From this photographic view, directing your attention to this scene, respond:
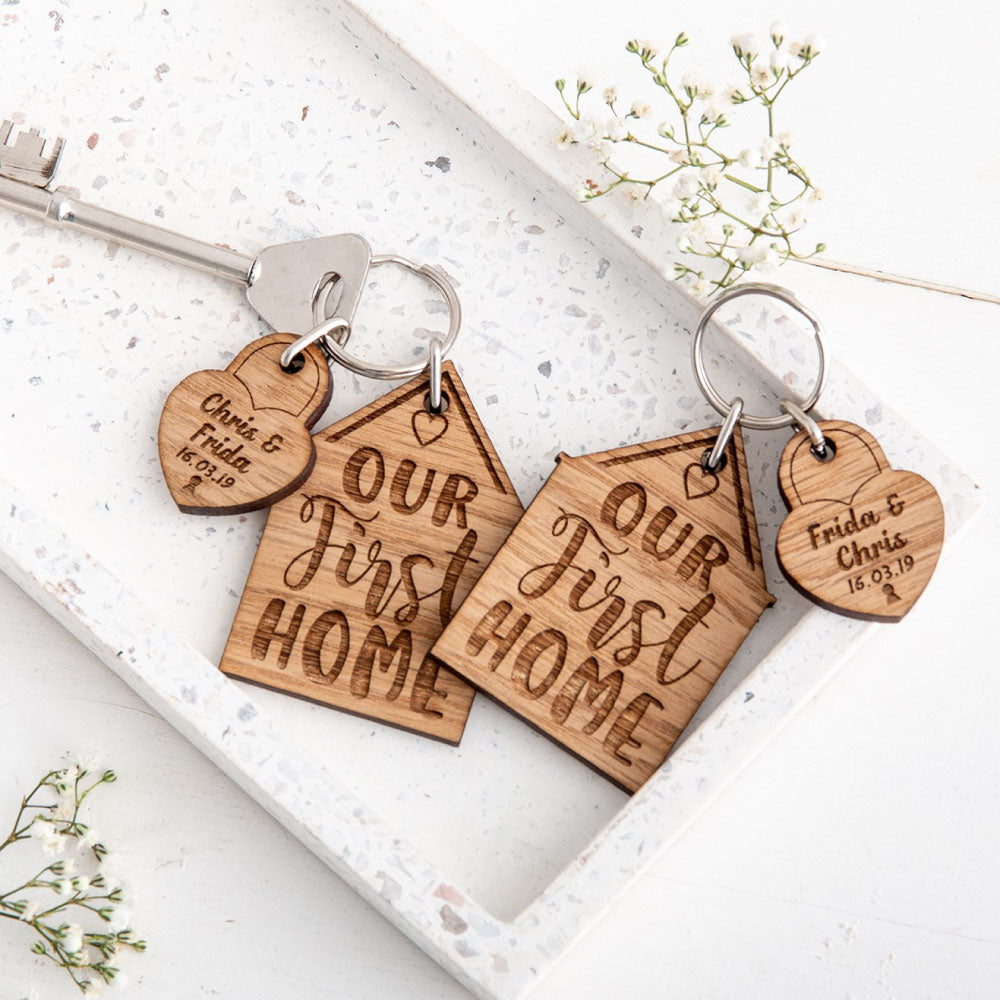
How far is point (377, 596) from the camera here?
0.76 metres

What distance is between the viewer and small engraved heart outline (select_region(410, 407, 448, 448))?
2.56 feet

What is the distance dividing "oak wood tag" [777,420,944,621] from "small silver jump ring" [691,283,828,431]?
3 centimetres

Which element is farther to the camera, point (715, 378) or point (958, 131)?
point (958, 131)

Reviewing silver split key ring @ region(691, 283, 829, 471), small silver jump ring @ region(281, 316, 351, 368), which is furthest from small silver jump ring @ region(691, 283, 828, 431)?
small silver jump ring @ region(281, 316, 351, 368)

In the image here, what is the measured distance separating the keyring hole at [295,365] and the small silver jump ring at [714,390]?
0.30 m

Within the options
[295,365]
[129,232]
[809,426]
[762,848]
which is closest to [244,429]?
[295,365]

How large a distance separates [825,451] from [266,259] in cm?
46

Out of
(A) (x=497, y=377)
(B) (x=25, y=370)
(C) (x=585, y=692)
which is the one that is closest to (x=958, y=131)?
(A) (x=497, y=377)

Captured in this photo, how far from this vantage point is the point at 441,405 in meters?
0.79

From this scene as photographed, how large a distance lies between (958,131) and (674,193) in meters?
0.39

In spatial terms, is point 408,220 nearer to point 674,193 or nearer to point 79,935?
point 674,193

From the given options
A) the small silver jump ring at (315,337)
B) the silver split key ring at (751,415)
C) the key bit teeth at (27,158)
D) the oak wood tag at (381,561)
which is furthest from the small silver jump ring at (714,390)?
the key bit teeth at (27,158)

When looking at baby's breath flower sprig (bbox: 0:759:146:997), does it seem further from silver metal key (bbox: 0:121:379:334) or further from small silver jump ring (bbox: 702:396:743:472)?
small silver jump ring (bbox: 702:396:743:472)

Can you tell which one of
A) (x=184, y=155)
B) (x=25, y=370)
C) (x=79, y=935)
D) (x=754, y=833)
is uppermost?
(x=184, y=155)
